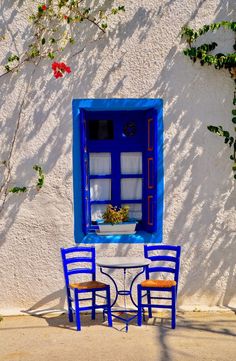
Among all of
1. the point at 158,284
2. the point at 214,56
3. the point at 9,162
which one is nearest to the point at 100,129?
the point at 9,162

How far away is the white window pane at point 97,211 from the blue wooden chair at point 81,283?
1.76 feet

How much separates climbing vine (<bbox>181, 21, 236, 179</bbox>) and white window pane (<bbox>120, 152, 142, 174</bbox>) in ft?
3.27

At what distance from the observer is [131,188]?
22.9ft

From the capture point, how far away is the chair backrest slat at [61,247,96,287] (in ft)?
20.3

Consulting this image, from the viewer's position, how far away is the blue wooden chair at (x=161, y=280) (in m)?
5.92

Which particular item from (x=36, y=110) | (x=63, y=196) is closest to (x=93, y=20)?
(x=36, y=110)

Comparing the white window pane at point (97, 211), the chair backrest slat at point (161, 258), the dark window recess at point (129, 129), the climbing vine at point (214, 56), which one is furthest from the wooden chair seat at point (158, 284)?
the dark window recess at point (129, 129)

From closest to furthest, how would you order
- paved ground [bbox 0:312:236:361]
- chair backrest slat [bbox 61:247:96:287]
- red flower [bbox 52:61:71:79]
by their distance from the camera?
paved ground [bbox 0:312:236:361], chair backrest slat [bbox 61:247:96:287], red flower [bbox 52:61:71:79]

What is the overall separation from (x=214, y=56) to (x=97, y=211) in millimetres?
2412

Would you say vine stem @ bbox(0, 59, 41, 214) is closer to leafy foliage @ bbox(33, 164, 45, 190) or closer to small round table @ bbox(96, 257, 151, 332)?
leafy foliage @ bbox(33, 164, 45, 190)

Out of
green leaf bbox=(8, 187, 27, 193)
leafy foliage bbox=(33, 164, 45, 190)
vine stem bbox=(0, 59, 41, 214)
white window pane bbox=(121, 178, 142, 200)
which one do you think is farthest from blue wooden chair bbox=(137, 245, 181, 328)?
vine stem bbox=(0, 59, 41, 214)

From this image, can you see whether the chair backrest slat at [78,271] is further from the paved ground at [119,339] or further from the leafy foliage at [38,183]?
the leafy foliage at [38,183]

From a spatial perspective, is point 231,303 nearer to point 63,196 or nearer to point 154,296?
point 154,296

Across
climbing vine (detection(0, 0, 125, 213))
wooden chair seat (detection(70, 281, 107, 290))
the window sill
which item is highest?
climbing vine (detection(0, 0, 125, 213))
